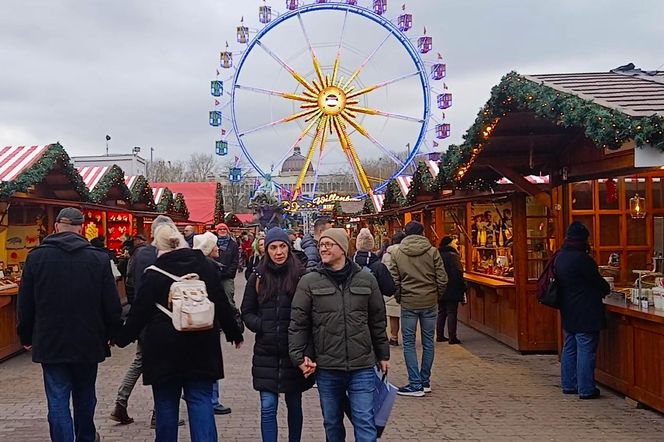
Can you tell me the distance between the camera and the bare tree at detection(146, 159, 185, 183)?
71688 mm

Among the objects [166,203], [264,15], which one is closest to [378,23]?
[264,15]

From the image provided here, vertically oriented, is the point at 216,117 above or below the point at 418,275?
above

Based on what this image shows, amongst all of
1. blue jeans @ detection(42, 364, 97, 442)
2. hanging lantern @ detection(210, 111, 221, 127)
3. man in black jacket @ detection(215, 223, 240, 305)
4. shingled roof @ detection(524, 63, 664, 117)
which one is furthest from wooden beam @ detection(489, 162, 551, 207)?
hanging lantern @ detection(210, 111, 221, 127)

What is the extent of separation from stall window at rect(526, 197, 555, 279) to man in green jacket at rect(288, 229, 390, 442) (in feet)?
19.2

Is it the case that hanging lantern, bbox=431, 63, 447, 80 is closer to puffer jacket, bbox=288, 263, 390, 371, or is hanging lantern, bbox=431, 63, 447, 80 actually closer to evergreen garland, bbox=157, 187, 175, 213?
evergreen garland, bbox=157, 187, 175, 213

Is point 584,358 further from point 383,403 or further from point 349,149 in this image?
point 349,149

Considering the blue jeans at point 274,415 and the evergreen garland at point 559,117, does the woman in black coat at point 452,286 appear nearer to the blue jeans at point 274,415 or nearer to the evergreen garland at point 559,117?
the evergreen garland at point 559,117

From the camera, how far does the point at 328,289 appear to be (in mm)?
4461

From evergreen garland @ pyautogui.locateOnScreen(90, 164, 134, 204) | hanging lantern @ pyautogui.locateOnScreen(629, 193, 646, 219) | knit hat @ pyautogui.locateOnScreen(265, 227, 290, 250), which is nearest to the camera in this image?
knit hat @ pyautogui.locateOnScreen(265, 227, 290, 250)

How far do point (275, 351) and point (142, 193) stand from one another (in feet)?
45.3

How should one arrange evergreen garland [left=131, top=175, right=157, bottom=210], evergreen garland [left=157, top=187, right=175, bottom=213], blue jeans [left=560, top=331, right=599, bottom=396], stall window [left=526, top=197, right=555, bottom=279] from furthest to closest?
evergreen garland [left=157, top=187, right=175, bottom=213], evergreen garland [left=131, top=175, right=157, bottom=210], stall window [left=526, top=197, right=555, bottom=279], blue jeans [left=560, top=331, right=599, bottom=396]

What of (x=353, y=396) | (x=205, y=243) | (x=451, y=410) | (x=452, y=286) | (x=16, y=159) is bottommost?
(x=451, y=410)

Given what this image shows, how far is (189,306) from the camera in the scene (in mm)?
4230

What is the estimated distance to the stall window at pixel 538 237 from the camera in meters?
9.91
